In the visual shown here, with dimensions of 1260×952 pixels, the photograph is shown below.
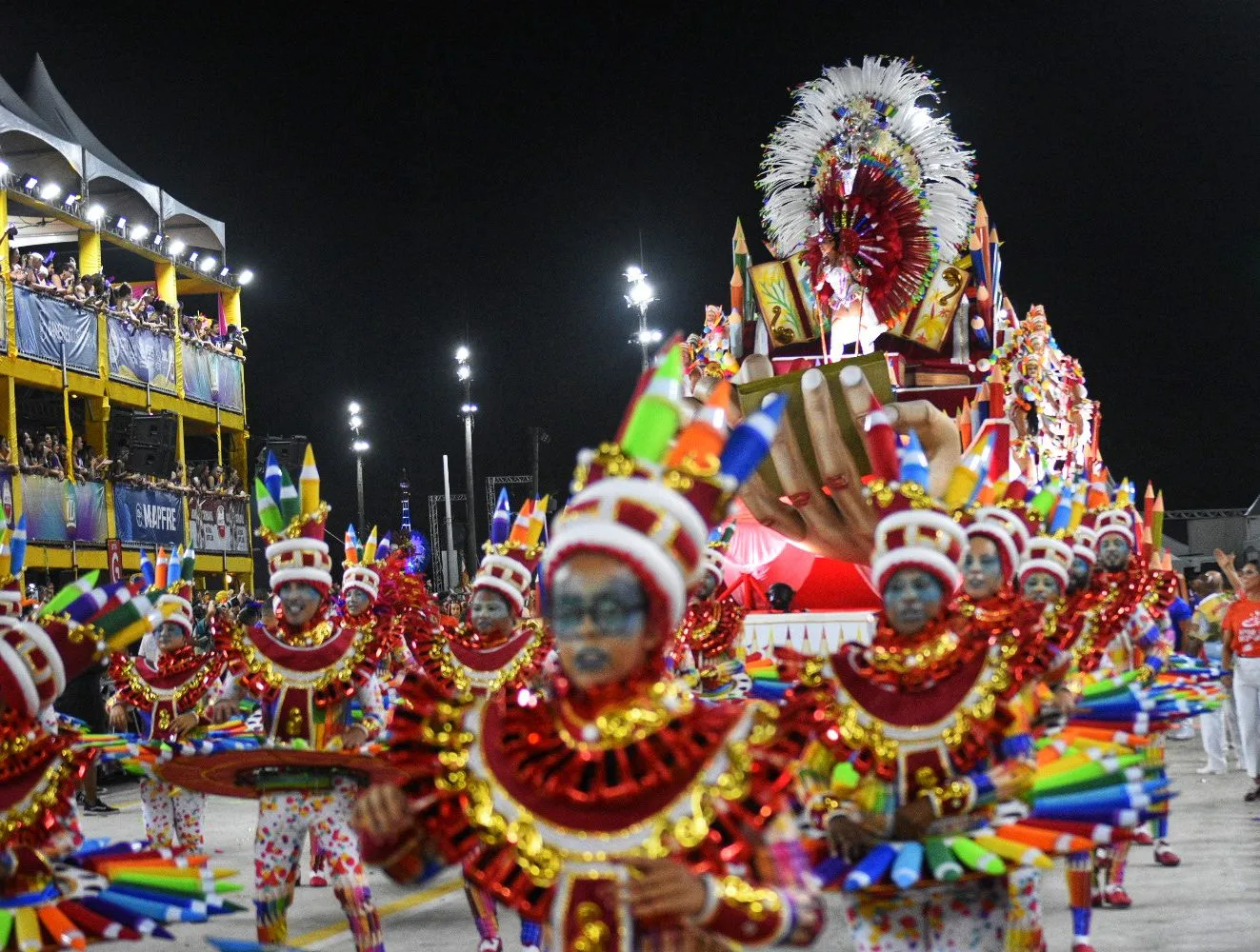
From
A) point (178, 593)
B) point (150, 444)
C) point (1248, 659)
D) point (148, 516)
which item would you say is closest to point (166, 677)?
point (178, 593)

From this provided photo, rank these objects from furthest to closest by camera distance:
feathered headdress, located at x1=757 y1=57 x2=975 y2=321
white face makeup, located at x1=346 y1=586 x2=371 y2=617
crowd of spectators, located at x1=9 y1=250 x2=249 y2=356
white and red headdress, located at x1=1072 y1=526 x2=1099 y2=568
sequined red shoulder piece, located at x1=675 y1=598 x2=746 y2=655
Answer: crowd of spectators, located at x1=9 y1=250 x2=249 y2=356, feathered headdress, located at x1=757 y1=57 x2=975 y2=321, sequined red shoulder piece, located at x1=675 y1=598 x2=746 y2=655, white face makeup, located at x1=346 y1=586 x2=371 y2=617, white and red headdress, located at x1=1072 y1=526 x2=1099 y2=568

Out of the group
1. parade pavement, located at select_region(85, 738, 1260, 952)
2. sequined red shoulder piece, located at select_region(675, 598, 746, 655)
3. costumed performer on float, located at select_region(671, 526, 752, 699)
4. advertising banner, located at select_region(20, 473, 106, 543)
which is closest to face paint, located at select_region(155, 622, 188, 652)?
parade pavement, located at select_region(85, 738, 1260, 952)

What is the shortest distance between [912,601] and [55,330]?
79.1 feet

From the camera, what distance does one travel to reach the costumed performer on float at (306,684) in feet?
23.7

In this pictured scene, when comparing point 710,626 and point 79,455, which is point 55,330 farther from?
point 710,626

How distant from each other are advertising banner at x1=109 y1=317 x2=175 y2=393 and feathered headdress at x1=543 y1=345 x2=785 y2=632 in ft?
88.3

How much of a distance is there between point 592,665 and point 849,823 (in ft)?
5.66

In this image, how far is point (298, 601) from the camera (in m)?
7.85

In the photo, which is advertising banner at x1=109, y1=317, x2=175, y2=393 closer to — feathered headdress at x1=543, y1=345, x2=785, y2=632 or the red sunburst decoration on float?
the red sunburst decoration on float

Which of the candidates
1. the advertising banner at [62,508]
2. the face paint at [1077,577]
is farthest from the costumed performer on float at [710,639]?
the advertising banner at [62,508]

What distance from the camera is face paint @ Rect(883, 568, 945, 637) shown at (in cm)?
533

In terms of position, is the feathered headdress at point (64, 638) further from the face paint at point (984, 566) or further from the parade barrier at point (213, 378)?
the parade barrier at point (213, 378)

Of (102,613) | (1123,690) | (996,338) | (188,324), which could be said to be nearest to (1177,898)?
(1123,690)

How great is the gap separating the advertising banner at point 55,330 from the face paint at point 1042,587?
68.7 ft
